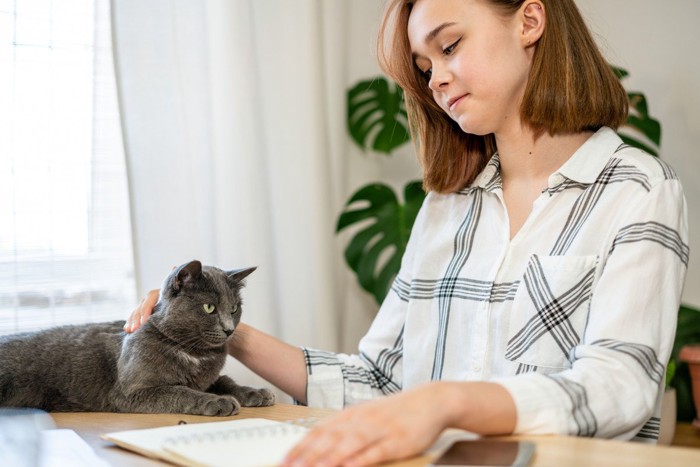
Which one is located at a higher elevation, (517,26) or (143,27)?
(143,27)

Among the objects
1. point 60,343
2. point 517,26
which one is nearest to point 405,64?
point 517,26

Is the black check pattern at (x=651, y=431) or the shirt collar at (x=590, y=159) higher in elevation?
the shirt collar at (x=590, y=159)

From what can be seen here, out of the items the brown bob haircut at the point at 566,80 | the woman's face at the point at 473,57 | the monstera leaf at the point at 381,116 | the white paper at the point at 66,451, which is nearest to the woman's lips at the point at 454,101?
the woman's face at the point at 473,57

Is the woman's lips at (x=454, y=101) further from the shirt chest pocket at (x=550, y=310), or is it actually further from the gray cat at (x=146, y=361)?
the gray cat at (x=146, y=361)

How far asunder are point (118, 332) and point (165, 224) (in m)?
0.76

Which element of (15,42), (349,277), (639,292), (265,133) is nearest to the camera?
(639,292)

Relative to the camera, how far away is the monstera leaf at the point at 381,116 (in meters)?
2.44

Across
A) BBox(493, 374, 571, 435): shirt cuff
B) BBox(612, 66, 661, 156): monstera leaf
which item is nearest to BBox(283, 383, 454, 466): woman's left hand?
BBox(493, 374, 571, 435): shirt cuff

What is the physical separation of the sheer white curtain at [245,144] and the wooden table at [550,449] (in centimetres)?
87

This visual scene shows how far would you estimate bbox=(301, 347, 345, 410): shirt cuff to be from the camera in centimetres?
132

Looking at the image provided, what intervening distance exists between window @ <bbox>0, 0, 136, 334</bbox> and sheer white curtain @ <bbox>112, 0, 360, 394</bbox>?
2.1 inches

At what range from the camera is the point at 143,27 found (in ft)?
6.14

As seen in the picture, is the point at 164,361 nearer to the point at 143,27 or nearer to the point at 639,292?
the point at 639,292

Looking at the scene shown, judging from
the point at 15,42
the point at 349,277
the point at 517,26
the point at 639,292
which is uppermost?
the point at 15,42
